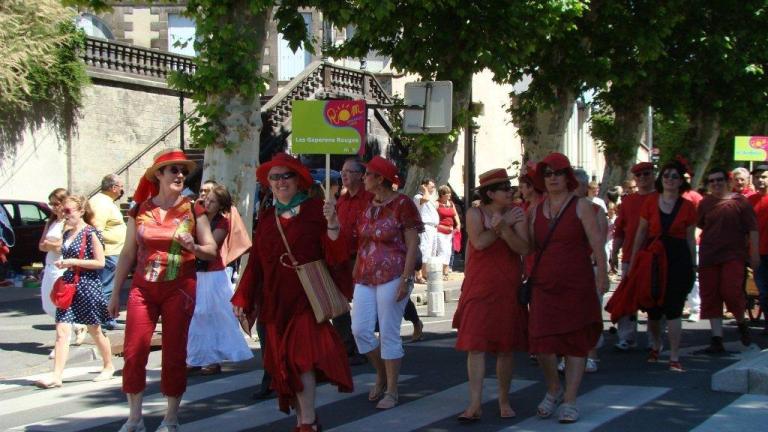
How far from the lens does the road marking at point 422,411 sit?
752 cm

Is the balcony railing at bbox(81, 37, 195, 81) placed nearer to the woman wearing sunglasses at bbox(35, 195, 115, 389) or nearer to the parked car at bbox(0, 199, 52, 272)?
the parked car at bbox(0, 199, 52, 272)

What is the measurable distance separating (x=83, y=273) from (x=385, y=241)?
10.8ft

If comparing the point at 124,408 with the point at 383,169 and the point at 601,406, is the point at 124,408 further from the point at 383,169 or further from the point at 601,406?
the point at 601,406

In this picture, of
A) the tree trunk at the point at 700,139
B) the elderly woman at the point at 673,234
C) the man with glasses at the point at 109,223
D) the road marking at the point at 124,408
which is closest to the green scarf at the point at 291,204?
the road marking at the point at 124,408

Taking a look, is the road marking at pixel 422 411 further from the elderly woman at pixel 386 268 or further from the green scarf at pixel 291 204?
the green scarf at pixel 291 204

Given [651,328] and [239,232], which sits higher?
[239,232]

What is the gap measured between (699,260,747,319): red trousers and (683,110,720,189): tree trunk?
62.5ft

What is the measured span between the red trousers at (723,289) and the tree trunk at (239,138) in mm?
6544

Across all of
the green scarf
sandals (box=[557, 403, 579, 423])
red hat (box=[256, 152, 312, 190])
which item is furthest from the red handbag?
sandals (box=[557, 403, 579, 423])

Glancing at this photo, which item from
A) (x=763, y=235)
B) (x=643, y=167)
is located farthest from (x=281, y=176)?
(x=763, y=235)

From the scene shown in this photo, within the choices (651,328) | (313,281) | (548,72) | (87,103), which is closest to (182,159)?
(313,281)

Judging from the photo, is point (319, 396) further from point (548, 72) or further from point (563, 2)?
point (548, 72)

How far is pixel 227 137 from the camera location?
15094 mm

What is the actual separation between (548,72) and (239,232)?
14511 millimetres
